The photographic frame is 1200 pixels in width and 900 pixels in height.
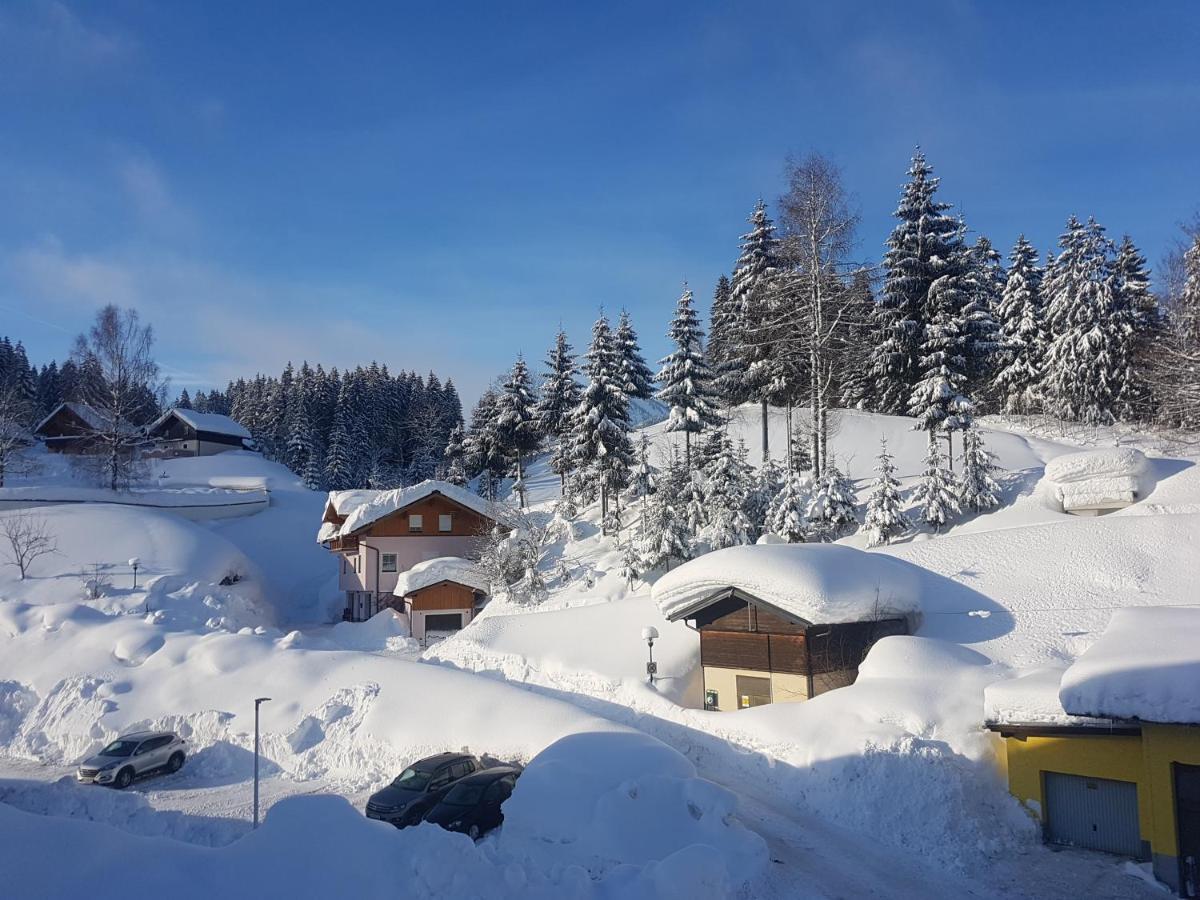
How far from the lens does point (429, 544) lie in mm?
41906

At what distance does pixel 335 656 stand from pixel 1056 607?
788 inches

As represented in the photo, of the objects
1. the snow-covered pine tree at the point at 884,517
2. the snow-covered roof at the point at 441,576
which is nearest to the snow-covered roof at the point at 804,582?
the snow-covered pine tree at the point at 884,517

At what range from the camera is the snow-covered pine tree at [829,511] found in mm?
28641

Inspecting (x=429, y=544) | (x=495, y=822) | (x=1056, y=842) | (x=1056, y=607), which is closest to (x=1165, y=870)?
(x=1056, y=842)

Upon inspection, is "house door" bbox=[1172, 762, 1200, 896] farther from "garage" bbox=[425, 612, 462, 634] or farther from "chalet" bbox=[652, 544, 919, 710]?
"garage" bbox=[425, 612, 462, 634]

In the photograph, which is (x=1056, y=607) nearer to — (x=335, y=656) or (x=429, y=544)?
(x=335, y=656)

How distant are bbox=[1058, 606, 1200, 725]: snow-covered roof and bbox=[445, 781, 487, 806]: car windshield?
9.78 m

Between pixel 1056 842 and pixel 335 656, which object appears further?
pixel 335 656

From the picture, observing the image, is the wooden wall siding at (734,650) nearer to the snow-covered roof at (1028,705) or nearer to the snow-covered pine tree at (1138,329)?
the snow-covered roof at (1028,705)

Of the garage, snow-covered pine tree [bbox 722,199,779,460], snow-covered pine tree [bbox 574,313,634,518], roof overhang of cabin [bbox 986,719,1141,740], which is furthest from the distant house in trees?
roof overhang of cabin [bbox 986,719,1141,740]

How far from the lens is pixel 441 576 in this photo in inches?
1432

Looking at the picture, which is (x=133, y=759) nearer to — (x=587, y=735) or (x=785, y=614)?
(x=587, y=735)

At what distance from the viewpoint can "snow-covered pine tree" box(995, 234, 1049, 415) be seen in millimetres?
49688

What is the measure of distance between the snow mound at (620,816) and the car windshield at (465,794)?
4.96ft
